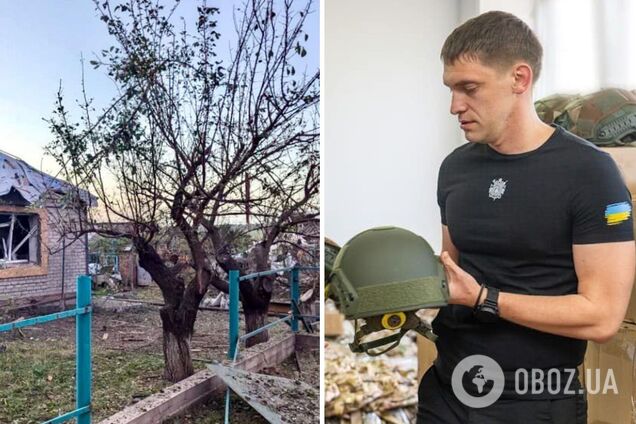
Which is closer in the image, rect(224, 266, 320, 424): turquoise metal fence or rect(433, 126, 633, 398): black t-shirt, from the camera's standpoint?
rect(433, 126, 633, 398): black t-shirt

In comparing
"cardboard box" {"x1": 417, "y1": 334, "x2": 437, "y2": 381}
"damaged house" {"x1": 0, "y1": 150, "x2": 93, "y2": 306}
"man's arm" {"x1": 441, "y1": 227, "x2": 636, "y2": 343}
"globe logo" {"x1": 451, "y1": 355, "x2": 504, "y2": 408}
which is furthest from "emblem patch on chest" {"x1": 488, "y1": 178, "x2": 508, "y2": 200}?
"damaged house" {"x1": 0, "y1": 150, "x2": 93, "y2": 306}

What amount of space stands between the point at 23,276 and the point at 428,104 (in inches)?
49.9

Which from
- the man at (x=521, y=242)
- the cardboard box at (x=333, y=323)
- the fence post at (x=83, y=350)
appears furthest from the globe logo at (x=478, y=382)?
the fence post at (x=83, y=350)

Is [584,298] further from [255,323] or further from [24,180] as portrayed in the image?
[24,180]

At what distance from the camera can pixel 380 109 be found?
1.97 m

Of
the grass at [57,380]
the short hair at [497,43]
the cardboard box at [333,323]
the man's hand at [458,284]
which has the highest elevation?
the short hair at [497,43]

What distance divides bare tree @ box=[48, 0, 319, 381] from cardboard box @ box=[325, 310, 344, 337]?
20cm

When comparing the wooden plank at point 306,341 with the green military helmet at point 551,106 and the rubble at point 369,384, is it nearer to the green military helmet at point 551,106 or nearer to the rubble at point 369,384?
the rubble at point 369,384

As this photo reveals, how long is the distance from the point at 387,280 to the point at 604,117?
0.90m

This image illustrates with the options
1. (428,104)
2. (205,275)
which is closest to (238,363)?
(205,275)

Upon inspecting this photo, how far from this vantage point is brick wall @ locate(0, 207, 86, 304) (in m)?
1.50

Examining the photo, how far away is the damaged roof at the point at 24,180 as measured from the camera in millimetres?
1500

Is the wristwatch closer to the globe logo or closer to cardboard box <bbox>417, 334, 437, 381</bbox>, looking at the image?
the globe logo

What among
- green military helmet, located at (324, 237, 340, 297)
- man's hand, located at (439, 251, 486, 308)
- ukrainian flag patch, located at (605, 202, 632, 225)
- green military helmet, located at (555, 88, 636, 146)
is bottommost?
man's hand, located at (439, 251, 486, 308)
